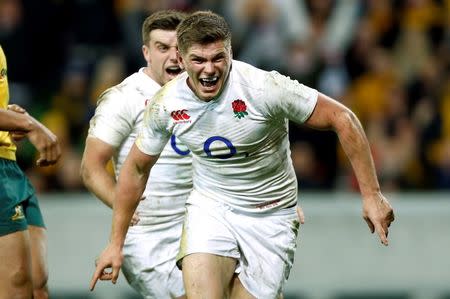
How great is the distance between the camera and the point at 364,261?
41.2 ft

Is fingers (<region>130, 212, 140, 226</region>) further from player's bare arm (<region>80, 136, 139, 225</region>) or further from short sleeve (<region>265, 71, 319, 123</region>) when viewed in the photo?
short sleeve (<region>265, 71, 319, 123</region>)

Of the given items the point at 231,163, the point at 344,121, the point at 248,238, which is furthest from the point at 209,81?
the point at 248,238

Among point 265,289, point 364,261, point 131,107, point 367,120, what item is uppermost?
point 131,107

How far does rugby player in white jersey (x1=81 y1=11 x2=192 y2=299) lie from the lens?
803cm

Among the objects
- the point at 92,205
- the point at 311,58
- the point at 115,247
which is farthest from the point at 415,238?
the point at 115,247

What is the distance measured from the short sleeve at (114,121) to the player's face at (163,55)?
0.92ft

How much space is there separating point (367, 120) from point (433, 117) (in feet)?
2.28

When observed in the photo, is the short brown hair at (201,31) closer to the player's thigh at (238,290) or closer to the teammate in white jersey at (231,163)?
the teammate in white jersey at (231,163)

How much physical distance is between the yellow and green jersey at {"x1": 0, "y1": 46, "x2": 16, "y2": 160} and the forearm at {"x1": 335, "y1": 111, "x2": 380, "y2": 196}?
208cm

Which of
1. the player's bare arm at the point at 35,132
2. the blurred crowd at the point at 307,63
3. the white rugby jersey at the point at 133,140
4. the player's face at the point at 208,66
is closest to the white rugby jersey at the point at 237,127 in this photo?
the player's face at the point at 208,66

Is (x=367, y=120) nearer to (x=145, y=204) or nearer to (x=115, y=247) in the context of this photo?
(x=145, y=204)

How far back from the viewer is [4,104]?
25.2 feet

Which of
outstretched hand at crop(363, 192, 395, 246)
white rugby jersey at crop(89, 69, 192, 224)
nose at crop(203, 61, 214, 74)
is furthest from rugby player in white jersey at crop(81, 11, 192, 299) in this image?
outstretched hand at crop(363, 192, 395, 246)

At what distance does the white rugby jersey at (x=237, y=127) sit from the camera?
7055 mm
